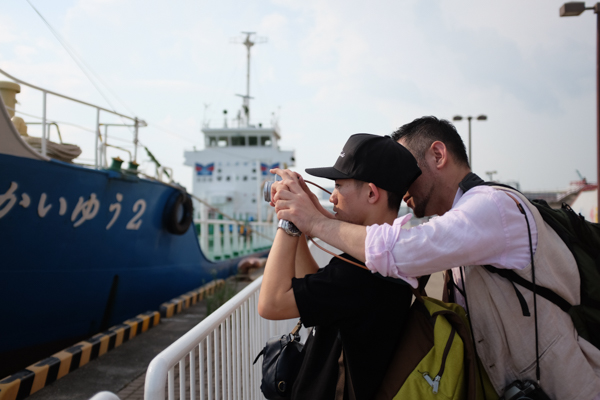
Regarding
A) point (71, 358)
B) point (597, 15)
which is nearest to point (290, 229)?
point (71, 358)

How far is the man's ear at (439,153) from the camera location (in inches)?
75.7

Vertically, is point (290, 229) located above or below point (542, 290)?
above

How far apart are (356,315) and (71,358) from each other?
433 centimetres

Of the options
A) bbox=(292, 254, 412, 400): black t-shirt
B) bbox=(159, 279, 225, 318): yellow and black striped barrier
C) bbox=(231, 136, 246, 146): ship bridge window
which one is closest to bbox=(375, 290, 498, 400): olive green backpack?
bbox=(292, 254, 412, 400): black t-shirt

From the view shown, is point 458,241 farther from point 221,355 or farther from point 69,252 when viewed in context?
point 69,252

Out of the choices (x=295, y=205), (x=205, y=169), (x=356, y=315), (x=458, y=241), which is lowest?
(x=356, y=315)

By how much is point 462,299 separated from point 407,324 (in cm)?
42

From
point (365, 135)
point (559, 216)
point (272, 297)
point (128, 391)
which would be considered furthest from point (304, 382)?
point (128, 391)

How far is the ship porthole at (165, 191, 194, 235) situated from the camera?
7.67 m

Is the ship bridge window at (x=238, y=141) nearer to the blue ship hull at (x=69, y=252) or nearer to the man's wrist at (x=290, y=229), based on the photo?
the blue ship hull at (x=69, y=252)

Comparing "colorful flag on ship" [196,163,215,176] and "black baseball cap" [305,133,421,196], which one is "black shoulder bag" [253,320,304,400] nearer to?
"black baseball cap" [305,133,421,196]

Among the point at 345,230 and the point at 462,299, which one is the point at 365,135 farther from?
the point at 462,299

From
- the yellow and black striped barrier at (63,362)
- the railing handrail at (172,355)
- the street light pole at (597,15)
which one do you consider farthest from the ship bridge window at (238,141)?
the railing handrail at (172,355)

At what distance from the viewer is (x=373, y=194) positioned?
1.65 meters
